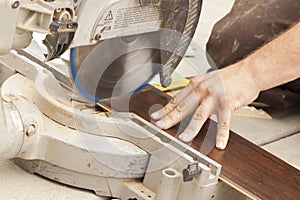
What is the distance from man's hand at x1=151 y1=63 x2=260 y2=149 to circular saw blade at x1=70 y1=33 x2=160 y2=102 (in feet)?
0.53

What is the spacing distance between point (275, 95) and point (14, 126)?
1272mm

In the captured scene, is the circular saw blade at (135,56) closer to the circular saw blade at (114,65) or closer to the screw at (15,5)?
the circular saw blade at (114,65)

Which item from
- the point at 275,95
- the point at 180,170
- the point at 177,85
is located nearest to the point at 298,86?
the point at 275,95

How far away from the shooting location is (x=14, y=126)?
1793 mm

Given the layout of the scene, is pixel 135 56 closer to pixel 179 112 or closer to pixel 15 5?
pixel 179 112

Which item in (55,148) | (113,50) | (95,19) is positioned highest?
(95,19)

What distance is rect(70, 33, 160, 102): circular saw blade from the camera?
2.02 m

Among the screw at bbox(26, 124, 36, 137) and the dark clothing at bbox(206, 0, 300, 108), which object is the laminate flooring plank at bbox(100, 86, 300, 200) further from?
the dark clothing at bbox(206, 0, 300, 108)

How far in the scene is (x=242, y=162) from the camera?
196 centimetres

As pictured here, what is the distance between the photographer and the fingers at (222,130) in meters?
2.03

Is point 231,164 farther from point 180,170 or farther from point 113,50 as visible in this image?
point 113,50

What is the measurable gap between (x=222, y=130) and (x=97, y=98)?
1.37ft

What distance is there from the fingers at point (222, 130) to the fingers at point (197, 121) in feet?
0.14

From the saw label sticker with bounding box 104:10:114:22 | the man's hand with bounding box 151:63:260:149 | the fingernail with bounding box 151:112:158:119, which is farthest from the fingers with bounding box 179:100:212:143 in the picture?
the saw label sticker with bounding box 104:10:114:22
